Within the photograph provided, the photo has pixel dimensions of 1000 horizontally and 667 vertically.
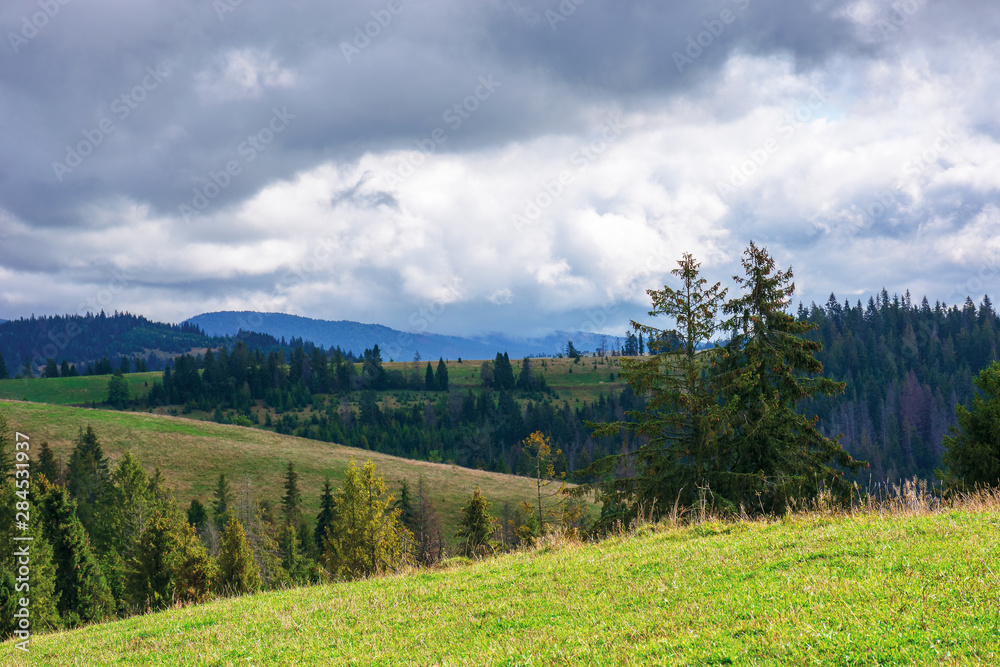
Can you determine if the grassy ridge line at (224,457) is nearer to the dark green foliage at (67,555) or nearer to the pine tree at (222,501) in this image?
the pine tree at (222,501)

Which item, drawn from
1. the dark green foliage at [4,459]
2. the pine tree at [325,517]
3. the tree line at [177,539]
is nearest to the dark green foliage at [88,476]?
the tree line at [177,539]

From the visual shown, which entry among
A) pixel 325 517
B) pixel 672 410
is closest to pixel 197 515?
pixel 325 517

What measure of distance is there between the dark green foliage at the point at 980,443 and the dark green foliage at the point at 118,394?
20782 centimetres

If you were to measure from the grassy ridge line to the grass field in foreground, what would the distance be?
215 ft

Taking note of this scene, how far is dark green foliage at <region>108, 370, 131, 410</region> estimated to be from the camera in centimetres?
18098

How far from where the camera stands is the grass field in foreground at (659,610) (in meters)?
5.96

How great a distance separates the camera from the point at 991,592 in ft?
21.2

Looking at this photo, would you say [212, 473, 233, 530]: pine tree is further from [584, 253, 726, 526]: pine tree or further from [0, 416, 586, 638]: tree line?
[584, 253, 726, 526]: pine tree

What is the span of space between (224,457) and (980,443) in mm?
93515

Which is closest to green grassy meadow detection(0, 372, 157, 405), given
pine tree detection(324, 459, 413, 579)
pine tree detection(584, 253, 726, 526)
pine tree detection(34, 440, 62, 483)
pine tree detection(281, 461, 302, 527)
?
pine tree detection(34, 440, 62, 483)

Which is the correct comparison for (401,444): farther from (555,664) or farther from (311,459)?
(555,664)

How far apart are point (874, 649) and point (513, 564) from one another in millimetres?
7944
